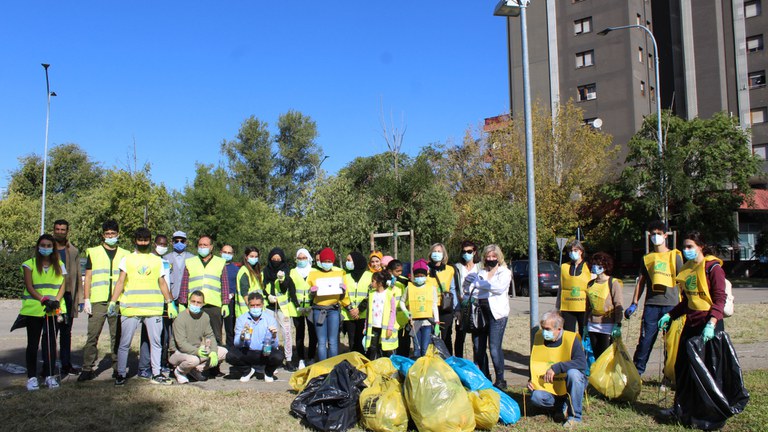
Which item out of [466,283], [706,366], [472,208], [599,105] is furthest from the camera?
[599,105]

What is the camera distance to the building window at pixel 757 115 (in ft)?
136

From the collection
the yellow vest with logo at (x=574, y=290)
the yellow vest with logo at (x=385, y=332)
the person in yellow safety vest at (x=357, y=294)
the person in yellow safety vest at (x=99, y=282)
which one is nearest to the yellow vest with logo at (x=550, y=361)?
the yellow vest with logo at (x=574, y=290)

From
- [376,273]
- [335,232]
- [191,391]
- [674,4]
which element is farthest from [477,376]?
[674,4]

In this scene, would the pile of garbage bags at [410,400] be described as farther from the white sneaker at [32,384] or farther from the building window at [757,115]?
the building window at [757,115]

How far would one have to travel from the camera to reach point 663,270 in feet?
24.5

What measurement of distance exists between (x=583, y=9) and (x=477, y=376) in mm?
44926

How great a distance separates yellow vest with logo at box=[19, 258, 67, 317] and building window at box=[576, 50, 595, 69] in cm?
4367

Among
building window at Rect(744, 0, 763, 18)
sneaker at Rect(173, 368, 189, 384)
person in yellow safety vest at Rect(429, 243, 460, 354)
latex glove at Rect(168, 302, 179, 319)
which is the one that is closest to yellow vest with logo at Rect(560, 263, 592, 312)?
person in yellow safety vest at Rect(429, 243, 460, 354)

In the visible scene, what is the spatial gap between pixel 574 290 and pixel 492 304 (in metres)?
1.22

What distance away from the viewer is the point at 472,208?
27859mm

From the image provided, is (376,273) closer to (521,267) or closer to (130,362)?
(130,362)

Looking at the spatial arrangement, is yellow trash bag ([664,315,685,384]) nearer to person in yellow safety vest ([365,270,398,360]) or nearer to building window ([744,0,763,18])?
person in yellow safety vest ([365,270,398,360])

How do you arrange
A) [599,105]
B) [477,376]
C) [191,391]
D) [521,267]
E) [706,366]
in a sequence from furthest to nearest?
[599,105] < [521,267] < [191,391] < [477,376] < [706,366]

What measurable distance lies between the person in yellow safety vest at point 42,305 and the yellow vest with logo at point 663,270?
284 inches
